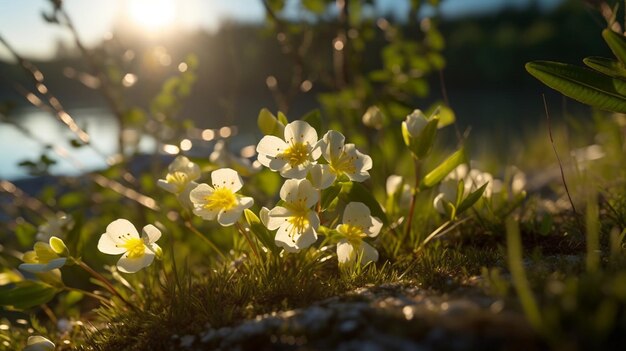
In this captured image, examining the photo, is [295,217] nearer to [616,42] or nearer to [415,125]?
[415,125]

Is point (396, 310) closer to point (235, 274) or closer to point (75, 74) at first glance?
point (235, 274)

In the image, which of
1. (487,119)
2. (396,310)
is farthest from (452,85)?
(396,310)

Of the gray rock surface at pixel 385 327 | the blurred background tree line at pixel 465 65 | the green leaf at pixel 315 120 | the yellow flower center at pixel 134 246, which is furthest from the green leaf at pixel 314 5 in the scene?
the blurred background tree line at pixel 465 65

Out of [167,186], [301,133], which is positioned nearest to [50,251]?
[167,186]

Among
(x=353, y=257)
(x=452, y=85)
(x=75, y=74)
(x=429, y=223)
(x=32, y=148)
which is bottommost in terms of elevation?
(x=452, y=85)

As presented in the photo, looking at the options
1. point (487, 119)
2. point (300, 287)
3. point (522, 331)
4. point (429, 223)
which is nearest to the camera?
point (522, 331)

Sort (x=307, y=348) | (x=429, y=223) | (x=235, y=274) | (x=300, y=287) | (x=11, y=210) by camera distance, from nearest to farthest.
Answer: (x=307, y=348) → (x=300, y=287) → (x=235, y=274) → (x=429, y=223) → (x=11, y=210)

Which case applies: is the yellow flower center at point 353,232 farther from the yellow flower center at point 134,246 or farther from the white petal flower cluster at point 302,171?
the yellow flower center at point 134,246
